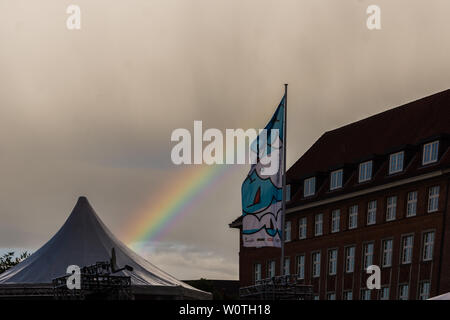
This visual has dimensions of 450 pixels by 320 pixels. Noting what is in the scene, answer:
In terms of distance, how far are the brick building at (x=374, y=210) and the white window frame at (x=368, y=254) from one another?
2.4 inches

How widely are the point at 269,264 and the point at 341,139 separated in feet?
34.9

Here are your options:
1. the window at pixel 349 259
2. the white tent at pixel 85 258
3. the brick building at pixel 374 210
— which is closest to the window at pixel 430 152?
the brick building at pixel 374 210

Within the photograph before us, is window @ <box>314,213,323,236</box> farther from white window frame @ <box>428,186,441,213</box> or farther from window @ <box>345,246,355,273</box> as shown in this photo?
white window frame @ <box>428,186,441,213</box>

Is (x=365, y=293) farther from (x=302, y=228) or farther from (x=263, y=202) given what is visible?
(x=263, y=202)

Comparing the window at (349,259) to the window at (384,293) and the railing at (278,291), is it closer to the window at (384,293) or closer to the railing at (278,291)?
the window at (384,293)

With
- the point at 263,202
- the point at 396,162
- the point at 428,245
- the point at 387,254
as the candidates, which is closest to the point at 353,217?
the point at 387,254

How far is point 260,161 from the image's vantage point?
32594mm

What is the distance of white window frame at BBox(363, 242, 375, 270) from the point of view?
66.1 meters

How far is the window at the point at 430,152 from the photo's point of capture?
61.3 m

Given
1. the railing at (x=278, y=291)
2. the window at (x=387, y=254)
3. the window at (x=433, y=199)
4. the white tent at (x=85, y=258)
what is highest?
the window at (x=433, y=199)

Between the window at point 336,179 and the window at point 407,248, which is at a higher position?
the window at point 336,179
